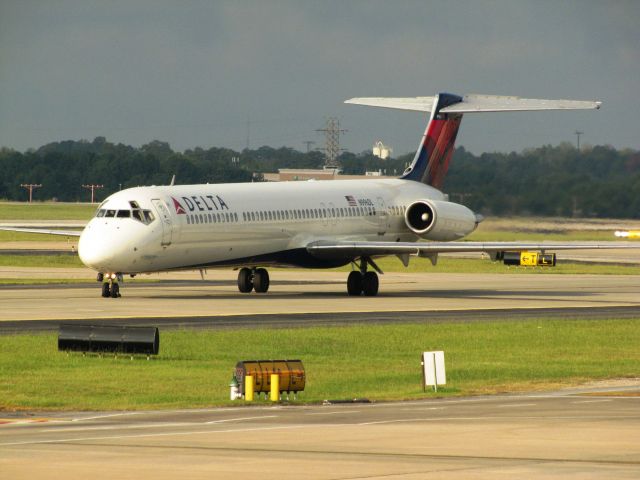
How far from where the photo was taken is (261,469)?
1775cm

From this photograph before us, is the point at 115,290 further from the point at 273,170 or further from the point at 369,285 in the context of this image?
the point at 273,170

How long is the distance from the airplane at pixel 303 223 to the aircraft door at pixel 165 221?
44 millimetres

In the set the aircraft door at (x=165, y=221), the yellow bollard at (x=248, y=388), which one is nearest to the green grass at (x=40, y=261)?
the aircraft door at (x=165, y=221)

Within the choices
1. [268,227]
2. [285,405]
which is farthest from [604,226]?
[285,405]

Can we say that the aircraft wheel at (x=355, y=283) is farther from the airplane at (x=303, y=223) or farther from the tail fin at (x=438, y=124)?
the tail fin at (x=438, y=124)

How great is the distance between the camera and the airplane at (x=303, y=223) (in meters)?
50.6

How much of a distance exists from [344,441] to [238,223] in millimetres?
33503

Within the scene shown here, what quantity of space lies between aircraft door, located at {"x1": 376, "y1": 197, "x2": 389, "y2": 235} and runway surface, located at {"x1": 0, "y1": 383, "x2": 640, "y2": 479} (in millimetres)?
34509

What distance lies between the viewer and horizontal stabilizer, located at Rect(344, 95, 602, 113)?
60906 millimetres

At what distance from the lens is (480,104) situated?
213ft

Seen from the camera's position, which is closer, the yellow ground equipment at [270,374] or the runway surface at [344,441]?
the runway surface at [344,441]

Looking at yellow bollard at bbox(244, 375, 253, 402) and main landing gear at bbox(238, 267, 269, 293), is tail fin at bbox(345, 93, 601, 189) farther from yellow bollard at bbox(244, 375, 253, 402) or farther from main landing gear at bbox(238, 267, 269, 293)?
yellow bollard at bbox(244, 375, 253, 402)

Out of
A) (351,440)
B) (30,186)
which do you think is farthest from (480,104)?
(30,186)

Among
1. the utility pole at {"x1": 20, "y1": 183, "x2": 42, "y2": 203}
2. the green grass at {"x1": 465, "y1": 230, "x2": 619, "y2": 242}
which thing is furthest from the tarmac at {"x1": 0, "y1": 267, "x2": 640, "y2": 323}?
the utility pole at {"x1": 20, "y1": 183, "x2": 42, "y2": 203}
